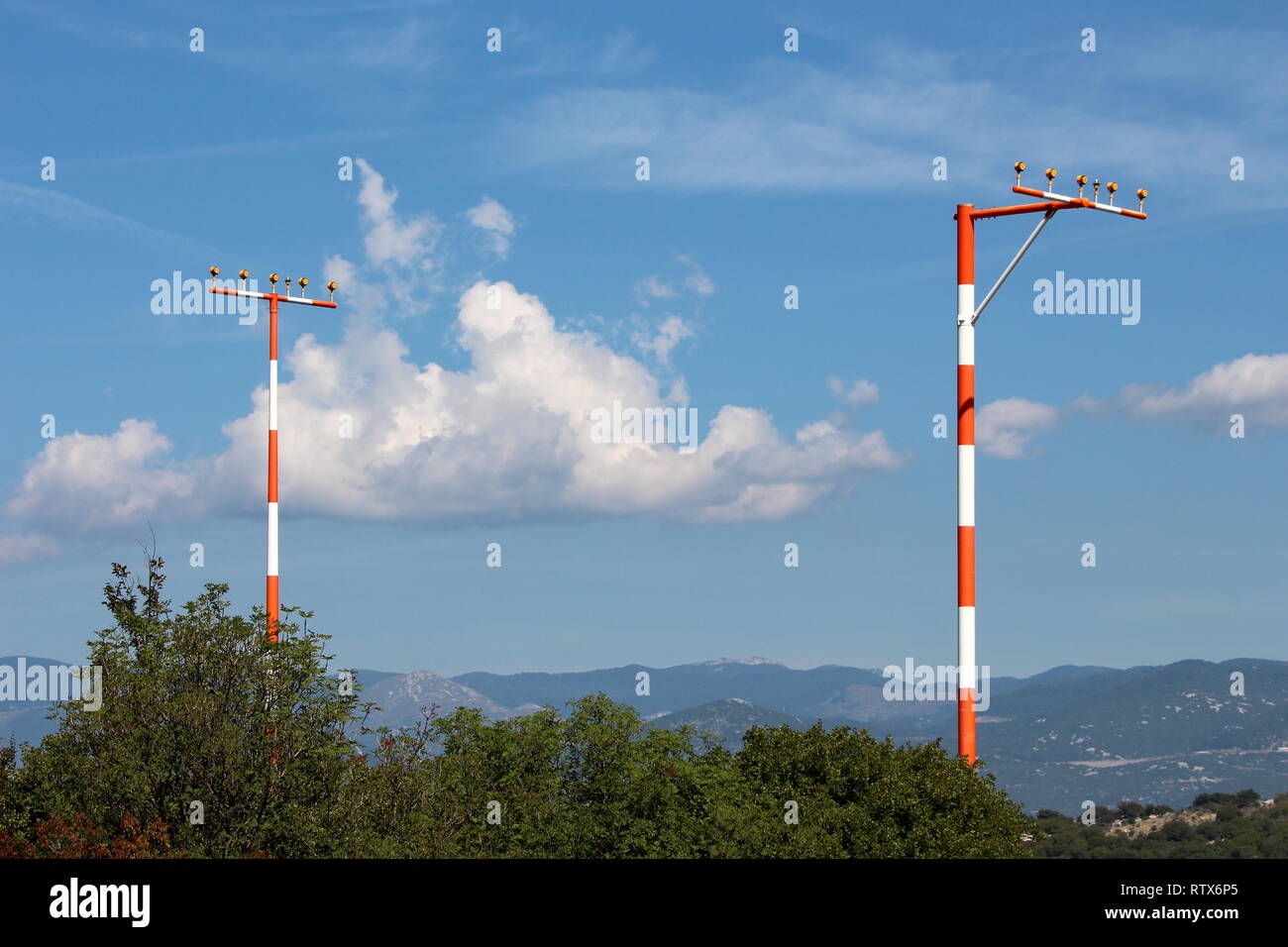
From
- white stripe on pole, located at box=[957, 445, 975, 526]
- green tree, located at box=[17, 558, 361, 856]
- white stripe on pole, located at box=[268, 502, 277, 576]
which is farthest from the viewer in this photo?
white stripe on pole, located at box=[268, 502, 277, 576]

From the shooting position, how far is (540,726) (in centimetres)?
4903

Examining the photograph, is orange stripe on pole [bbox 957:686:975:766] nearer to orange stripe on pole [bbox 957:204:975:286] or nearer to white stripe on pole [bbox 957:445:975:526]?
white stripe on pole [bbox 957:445:975:526]

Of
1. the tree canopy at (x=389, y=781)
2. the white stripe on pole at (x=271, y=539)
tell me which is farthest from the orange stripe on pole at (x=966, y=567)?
the white stripe on pole at (x=271, y=539)

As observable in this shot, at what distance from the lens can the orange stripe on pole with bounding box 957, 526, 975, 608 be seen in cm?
3906

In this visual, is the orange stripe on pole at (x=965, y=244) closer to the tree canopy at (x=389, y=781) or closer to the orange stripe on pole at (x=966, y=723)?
the orange stripe on pole at (x=966, y=723)

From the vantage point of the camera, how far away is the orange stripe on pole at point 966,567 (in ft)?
128

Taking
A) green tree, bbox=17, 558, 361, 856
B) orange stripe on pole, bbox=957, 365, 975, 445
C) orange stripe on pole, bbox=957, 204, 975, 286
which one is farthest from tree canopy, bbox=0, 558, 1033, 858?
orange stripe on pole, bbox=957, 204, 975, 286

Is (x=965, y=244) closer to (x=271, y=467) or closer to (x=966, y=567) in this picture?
(x=966, y=567)

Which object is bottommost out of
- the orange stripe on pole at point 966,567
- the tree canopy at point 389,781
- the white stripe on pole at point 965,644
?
the tree canopy at point 389,781

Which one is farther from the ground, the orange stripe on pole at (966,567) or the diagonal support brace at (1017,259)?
the diagonal support brace at (1017,259)

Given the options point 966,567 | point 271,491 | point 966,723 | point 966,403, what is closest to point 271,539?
point 271,491

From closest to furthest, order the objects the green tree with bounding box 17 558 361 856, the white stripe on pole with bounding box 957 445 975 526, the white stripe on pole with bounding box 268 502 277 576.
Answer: the green tree with bounding box 17 558 361 856 < the white stripe on pole with bounding box 957 445 975 526 < the white stripe on pole with bounding box 268 502 277 576

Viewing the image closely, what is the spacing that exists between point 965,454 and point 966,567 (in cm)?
292
